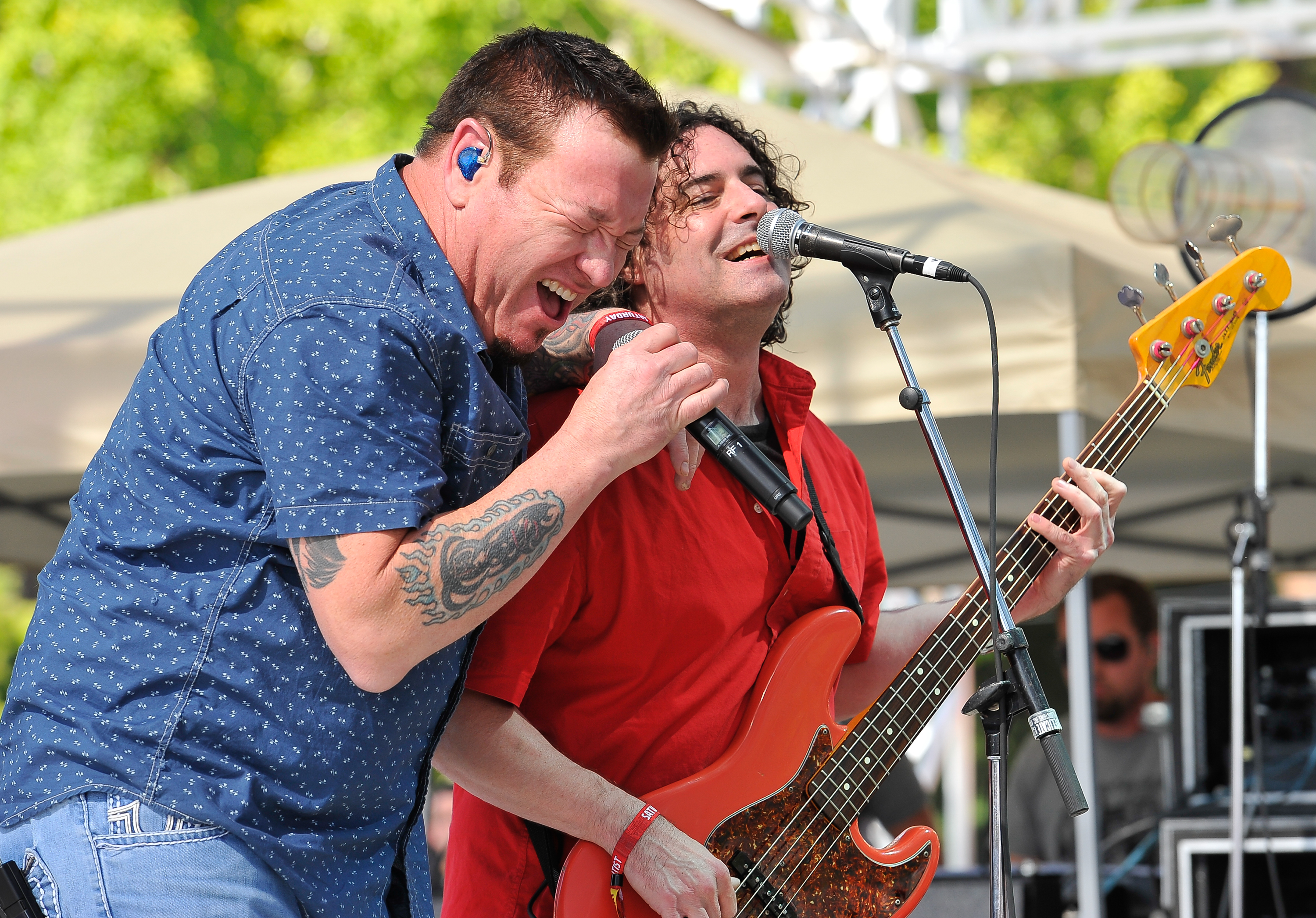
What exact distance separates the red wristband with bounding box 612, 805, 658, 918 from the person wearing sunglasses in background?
380cm

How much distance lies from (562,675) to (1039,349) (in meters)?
1.96

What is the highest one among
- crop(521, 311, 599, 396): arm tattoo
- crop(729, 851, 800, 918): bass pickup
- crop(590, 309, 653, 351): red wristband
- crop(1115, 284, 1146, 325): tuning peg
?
crop(1115, 284, 1146, 325): tuning peg

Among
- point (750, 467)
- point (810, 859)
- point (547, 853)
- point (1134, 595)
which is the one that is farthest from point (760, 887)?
point (1134, 595)

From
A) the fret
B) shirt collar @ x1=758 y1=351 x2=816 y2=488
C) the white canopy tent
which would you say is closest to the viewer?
shirt collar @ x1=758 y1=351 x2=816 y2=488

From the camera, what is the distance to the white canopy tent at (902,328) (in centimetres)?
369

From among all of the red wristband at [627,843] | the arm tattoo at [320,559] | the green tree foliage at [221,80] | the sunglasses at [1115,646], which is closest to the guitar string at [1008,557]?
the red wristband at [627,843]

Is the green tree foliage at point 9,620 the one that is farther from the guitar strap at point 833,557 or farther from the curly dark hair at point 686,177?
the guitar strap at point 833,557

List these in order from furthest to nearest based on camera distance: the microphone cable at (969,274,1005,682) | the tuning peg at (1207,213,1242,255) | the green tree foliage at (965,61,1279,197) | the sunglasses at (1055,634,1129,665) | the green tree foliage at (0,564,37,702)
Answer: the green tree foliage at (0,564,37,702) → the green tree foliage at (965,61,1279,197) → the sunglasses at (1055,634,1129,665) → the tuning peg at (1207,213,1242,255) → the microphone cable at (969,274,1005,682)

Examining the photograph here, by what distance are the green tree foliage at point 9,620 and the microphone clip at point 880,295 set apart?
12.8m

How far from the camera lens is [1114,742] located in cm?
578

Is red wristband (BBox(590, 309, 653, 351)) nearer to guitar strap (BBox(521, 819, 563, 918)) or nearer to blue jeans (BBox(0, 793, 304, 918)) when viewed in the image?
guitar strap (BBox(521, 819, 563, 918))

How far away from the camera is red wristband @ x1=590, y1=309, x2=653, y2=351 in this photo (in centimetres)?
222

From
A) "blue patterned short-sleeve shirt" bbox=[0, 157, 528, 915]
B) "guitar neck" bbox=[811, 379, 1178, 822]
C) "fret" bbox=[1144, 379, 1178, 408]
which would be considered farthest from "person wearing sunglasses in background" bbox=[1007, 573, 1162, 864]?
"blue patterned short-sleeve shirt" bbox=[0, 157, 528, 915]

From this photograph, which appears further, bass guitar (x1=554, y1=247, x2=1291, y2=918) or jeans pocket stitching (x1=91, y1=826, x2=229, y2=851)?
bass guitar (x1=554, y1=247, x2=1291, y2=918)
